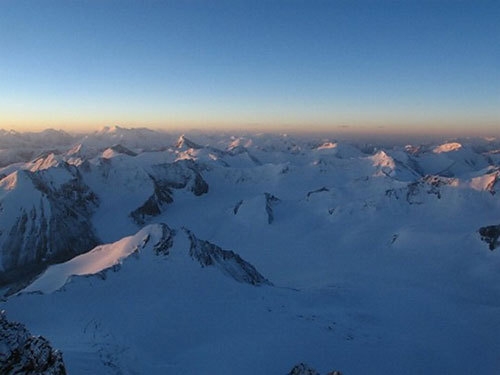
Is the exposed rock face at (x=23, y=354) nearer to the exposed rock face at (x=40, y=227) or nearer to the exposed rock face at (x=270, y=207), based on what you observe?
the exposed rock face at (x=40, y=227)

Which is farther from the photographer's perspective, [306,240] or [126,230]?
[126,230]

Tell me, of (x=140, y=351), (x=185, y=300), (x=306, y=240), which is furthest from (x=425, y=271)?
(x=140, y=351)

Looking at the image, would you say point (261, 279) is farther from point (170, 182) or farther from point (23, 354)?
point (170, 182)

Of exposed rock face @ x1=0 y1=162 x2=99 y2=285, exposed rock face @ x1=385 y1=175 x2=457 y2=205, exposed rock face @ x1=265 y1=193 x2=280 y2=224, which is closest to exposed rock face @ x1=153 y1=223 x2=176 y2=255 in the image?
exposed rock face @ x1=0 y1=162 x2=99 y2=285

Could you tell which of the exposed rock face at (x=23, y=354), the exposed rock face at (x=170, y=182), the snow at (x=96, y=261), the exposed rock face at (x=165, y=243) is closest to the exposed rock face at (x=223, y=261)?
the exposed rock face at (x=165, y=243)

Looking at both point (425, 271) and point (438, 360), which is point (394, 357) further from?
point (425, 271)

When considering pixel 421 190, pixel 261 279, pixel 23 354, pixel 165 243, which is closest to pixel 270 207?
pixel 421 190
